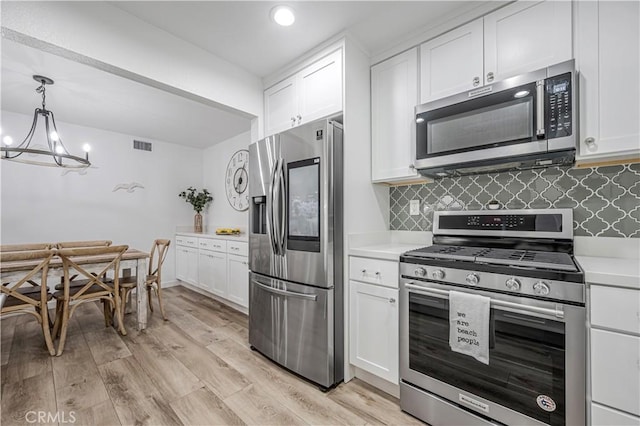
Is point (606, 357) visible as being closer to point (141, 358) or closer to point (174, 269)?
point (141, 358)

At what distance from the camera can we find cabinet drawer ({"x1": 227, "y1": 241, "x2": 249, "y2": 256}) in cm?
343

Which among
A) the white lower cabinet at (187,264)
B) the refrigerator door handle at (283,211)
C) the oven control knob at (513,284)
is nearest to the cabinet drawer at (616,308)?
the oven control knob at (513,284)

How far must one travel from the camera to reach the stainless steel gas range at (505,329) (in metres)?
1.23

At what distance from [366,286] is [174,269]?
4.23m

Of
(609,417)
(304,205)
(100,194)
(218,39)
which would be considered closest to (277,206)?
(304,205)

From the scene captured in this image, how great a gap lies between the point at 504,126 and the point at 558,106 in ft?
0.82

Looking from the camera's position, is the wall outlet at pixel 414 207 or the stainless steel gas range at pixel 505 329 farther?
the wall outlet at pixel 414 207

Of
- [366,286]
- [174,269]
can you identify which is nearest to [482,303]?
[366,286]

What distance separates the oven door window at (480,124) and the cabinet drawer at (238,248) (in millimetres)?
2331

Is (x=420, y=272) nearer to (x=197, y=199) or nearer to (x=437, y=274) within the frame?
(x=437, y=274)

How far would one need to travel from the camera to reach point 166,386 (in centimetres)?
199

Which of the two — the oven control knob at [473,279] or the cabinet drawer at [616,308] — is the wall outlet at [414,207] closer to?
the oven control knob at [473,279]

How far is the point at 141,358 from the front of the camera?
94.1 inches

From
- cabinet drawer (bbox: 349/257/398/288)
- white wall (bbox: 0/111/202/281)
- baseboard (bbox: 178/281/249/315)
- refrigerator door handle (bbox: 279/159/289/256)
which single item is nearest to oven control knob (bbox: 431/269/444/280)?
cabinet drawer (bbox: 349/257/398/288)
